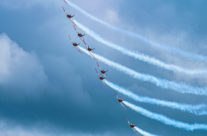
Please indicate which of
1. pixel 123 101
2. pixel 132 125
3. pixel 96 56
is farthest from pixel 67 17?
Result: pixel 132 125

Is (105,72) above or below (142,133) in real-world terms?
above

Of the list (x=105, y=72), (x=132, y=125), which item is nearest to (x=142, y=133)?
(x=132, y=125)

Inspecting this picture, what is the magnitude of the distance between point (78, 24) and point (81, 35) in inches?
231

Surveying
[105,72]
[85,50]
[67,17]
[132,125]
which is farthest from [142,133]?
[67,17]

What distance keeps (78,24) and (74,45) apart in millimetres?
9984

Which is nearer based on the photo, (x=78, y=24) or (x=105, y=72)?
(x=78, y=24)

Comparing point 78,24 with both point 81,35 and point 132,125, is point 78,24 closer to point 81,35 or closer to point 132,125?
point 81,35

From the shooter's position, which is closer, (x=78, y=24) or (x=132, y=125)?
(x=78, y=24)

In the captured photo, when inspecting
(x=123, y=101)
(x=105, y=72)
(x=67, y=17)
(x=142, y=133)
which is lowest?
(x=142, y=133)

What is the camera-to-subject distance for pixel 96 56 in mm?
123938

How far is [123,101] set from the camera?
419 feet

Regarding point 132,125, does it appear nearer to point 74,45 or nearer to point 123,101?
point 123,101

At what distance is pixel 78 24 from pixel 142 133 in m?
40.2

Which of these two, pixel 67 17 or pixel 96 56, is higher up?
pixel 67 17
